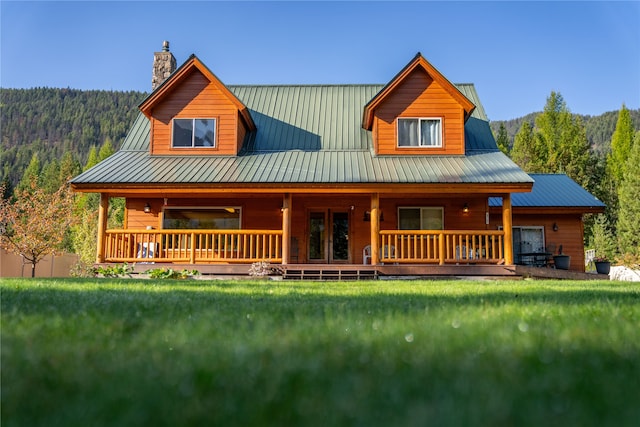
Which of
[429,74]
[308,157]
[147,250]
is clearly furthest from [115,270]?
[429,74]

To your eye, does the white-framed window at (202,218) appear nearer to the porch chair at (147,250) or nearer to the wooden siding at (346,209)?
the wooden siding at (346,209)

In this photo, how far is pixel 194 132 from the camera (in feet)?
55.0

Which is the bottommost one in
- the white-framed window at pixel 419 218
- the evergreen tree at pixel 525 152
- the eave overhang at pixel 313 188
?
the white-framed window at pixel 419 218

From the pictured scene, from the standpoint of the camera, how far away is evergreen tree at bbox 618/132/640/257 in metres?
36.2

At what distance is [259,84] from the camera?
20.5 m

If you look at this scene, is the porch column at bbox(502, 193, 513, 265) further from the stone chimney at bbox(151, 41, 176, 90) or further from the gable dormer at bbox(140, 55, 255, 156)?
the stone chimney at bbox(151, 41, 176, 90)

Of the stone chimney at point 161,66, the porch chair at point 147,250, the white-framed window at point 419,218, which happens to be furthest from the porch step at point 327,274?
the stone chimney at point 161,66

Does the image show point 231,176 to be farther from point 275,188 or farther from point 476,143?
point 476,143

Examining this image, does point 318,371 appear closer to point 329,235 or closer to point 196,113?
point 329,235

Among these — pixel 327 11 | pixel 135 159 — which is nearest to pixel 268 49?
pixel 327 11

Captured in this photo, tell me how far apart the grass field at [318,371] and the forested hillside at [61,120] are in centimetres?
11480

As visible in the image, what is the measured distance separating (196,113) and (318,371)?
1553 centimetres

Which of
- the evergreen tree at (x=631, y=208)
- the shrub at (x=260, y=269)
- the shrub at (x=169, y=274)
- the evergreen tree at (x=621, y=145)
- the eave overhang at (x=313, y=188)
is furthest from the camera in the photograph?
the evergreen tree at (x=621, y=145)

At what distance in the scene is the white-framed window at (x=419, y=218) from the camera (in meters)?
16.8
